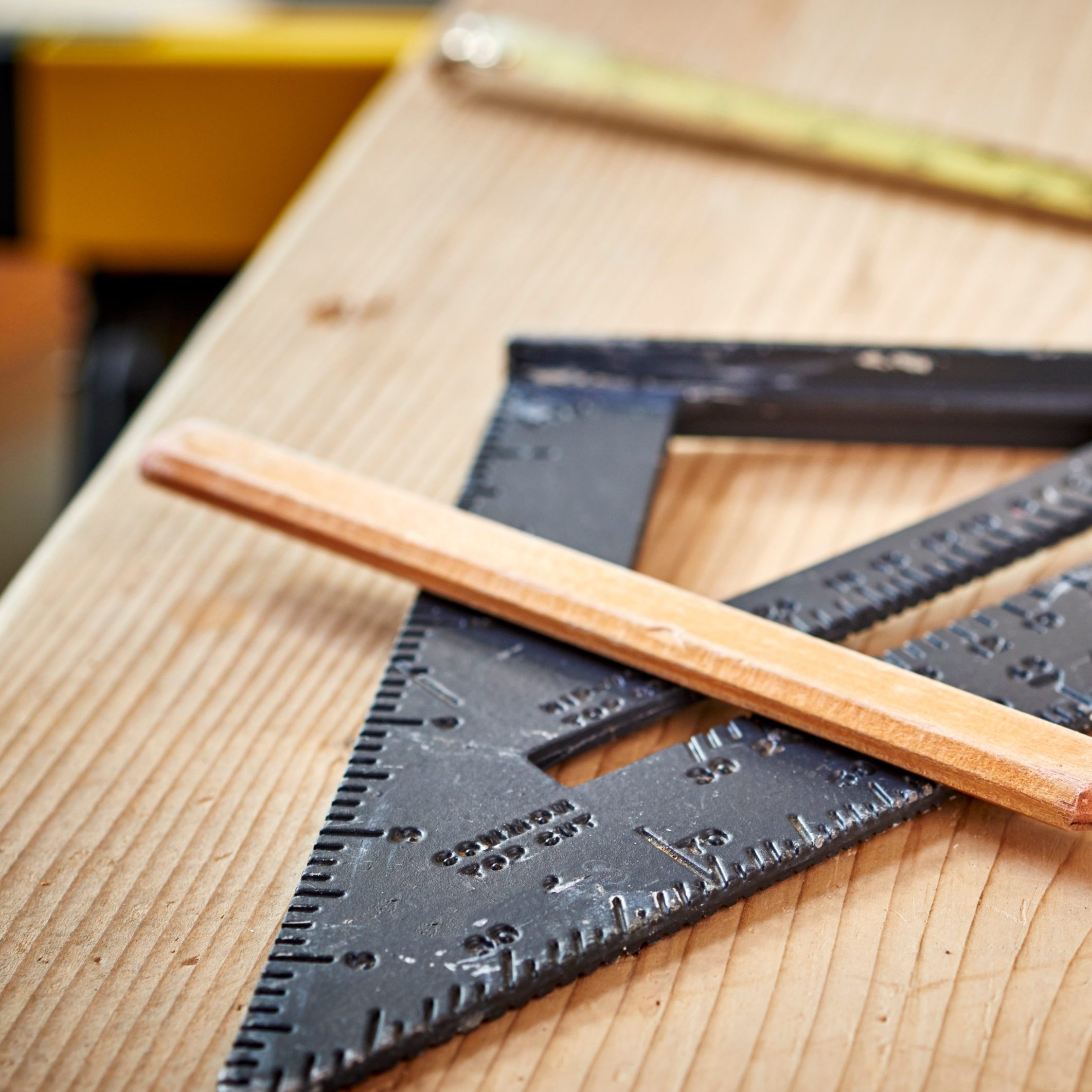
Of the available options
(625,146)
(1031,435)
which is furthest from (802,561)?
(625,146)

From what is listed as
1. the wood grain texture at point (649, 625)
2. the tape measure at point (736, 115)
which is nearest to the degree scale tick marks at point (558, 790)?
the wood grain texture at point (649, 625)

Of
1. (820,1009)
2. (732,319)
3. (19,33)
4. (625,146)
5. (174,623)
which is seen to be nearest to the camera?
(820,1009)

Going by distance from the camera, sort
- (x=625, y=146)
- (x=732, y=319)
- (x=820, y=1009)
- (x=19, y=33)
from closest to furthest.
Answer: (x=820, y=1009) → (x=732, y=319) → (x=625, y=146) → (x=19, y=33)

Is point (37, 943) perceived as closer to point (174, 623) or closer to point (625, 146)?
point (174, 623)

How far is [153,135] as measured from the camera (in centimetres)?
110

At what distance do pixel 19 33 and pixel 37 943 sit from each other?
38.8 inches

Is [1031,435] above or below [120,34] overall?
below

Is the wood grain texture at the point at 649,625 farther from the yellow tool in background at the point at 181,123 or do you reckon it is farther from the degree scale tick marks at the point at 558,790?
the yellow tool in background at the point at 181,123

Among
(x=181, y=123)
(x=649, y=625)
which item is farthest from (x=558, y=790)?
(x=181, y=123)

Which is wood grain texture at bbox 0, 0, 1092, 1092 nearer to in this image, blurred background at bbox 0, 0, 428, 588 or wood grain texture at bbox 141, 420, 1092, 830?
wood grain texture at bbox 141, 420, 1092, 830

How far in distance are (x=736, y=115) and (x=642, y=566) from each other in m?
0.51

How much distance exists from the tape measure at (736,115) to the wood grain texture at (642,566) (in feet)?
0.08

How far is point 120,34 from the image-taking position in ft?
3.68

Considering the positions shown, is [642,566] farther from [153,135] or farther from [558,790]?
[153,135]
